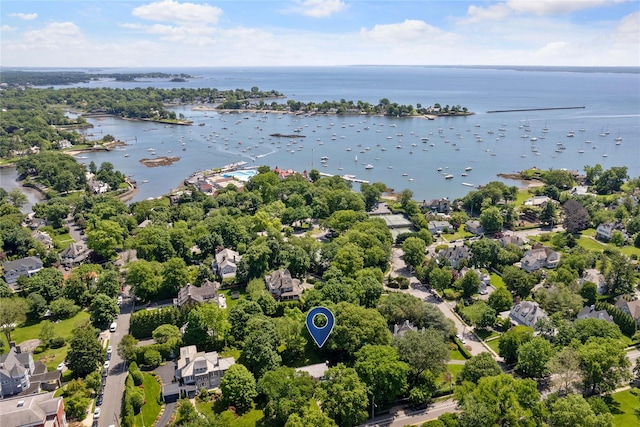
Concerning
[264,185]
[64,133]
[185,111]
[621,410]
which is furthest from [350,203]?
[185,111]

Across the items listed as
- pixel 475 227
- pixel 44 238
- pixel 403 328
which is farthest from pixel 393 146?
pixel 403 328

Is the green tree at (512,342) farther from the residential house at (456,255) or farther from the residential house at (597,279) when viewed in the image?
the residential house at (456,255)

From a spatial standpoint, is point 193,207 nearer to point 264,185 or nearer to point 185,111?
point 264,185

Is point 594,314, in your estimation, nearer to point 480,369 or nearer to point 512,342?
point 512,342

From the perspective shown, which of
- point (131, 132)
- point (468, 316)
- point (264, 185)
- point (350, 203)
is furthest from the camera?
point (131, 132)

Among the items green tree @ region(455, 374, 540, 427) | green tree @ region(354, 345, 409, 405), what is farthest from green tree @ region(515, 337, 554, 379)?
green tree @ region(354, 345, 409, 405)

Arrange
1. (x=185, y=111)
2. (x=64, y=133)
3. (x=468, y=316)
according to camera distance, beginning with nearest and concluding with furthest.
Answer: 1. (x=468, y=316)
2. (x=64, y=133)
3. (x=185, y=111)
